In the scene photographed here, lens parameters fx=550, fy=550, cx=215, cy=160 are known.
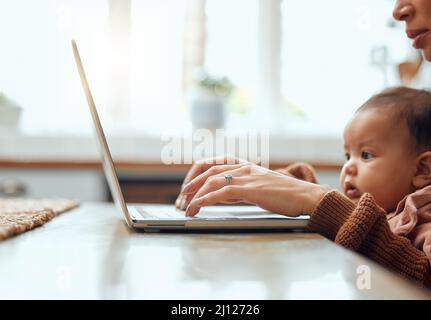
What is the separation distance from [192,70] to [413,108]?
6.13 ft

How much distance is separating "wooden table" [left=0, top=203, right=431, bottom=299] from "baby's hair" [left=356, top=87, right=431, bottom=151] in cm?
40

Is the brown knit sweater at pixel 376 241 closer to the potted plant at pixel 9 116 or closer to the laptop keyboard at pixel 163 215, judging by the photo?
the laptop keyboard at pixel 163 215

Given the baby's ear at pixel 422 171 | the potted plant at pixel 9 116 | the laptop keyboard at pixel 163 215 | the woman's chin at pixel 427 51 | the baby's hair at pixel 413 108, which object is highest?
the woman's chin at pixel 427 51

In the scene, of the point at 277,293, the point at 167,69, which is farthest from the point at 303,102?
the point at 277,293

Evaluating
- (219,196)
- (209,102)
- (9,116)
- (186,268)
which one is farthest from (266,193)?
(9,116)

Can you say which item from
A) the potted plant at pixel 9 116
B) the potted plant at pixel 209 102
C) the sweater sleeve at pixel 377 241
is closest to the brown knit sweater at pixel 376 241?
the sweater sleeve at pixel 377 241

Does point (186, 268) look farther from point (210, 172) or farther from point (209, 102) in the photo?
point (209, 102)

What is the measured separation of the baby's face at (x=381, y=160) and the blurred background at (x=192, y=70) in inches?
57.5

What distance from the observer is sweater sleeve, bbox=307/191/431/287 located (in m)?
0.59

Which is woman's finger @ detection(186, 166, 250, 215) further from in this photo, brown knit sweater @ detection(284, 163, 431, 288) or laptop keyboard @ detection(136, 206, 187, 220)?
brown knit sweater @ detection(284, 163, 431, 288)

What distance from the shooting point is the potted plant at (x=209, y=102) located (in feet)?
8.29

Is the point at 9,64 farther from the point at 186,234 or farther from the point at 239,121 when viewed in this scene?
the point at 186,234

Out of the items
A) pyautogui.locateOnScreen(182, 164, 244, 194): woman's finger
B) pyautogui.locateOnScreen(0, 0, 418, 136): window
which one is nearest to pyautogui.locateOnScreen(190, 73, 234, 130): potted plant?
pyautogui.locateOnScreen(0, 0, 418, 136): window
